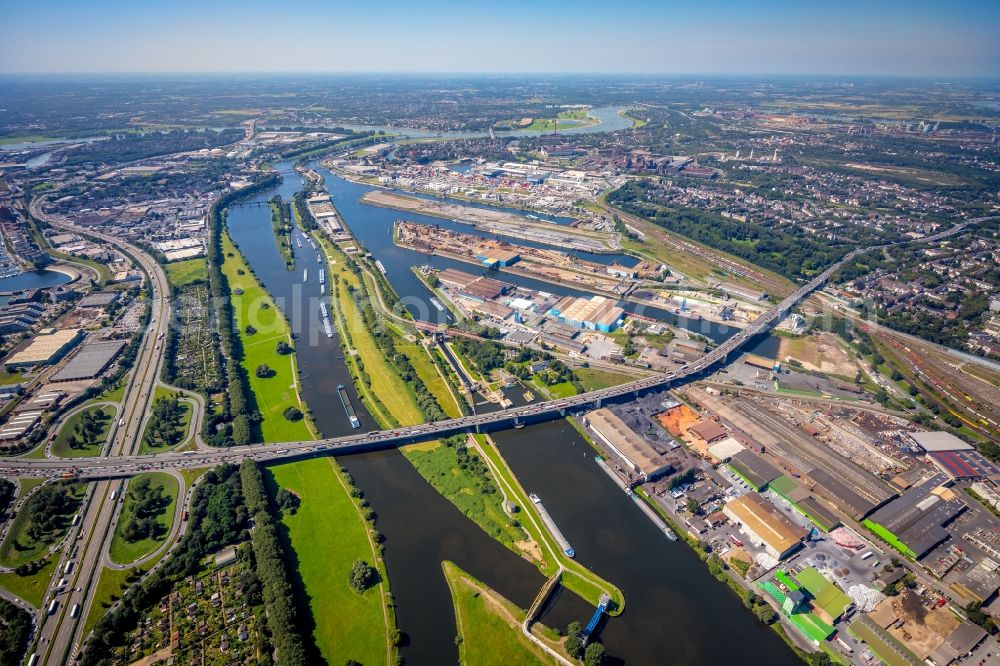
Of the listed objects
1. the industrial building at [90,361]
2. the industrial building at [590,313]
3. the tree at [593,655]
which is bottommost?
the tree at [593,655]

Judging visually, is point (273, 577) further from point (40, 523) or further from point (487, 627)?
point (40, 523)

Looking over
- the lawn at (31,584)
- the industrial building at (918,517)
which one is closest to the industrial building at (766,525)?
the industrial building at (918,517)

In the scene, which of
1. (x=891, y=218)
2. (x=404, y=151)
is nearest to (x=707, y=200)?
(x=891, y=218)

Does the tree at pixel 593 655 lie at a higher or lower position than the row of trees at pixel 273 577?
lower

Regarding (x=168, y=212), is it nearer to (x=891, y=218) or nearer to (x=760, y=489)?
(x=760, y=489)

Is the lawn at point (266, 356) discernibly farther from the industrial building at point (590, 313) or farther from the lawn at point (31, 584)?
the industrial building at point (590, 313)

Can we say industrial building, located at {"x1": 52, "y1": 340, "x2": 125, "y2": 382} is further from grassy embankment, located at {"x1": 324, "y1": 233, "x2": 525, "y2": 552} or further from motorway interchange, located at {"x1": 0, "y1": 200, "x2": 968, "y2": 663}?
grassy embankment, located at {"x1": 324, "y1": 233, "x2": 525, "y2": 552}
